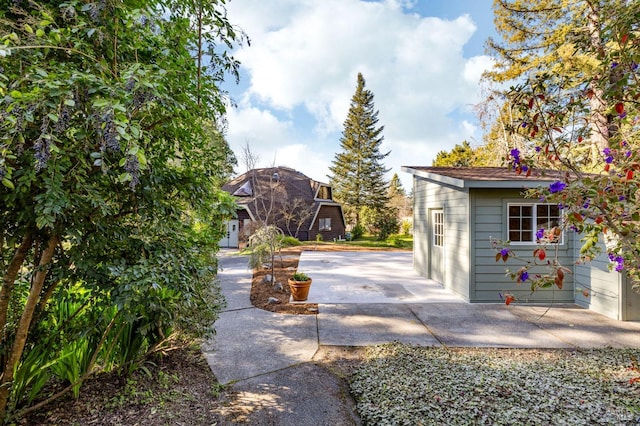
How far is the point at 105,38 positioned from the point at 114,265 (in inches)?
49.3

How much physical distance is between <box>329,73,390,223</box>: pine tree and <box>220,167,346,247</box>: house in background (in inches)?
117

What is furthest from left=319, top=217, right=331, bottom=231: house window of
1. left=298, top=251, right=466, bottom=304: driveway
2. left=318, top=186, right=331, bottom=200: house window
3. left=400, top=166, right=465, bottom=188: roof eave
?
left=400, top=166, right=465, bottom=188: roof eave

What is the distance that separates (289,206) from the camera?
19.8 meters

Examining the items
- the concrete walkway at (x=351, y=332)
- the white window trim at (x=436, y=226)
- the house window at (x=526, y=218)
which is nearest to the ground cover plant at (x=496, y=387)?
the concrete walkway at (x=351, y=332)

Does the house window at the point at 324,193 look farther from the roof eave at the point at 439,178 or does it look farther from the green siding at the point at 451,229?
the roof eave at the point at 439,178

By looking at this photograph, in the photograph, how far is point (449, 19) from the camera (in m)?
7.61

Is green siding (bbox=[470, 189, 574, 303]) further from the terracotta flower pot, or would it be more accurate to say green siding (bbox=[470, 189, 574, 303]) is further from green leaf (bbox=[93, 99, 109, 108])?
green leaf (bbox=[93, 99, 109, 108])

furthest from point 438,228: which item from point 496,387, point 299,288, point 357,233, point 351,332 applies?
point 357,233

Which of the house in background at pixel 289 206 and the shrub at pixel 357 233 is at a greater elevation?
the house in background at pixel 289 206

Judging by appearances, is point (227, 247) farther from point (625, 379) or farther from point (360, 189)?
point (625, 379)

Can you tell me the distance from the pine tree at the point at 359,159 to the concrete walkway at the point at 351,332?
18883 millimetres

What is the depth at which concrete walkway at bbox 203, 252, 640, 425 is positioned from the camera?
2896 mm

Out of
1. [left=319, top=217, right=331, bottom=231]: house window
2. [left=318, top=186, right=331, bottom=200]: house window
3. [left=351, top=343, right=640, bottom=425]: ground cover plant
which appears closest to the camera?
[left=351, top=343, right=640, bottom=425]: ground cover plant

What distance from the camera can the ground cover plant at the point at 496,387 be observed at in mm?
2344
